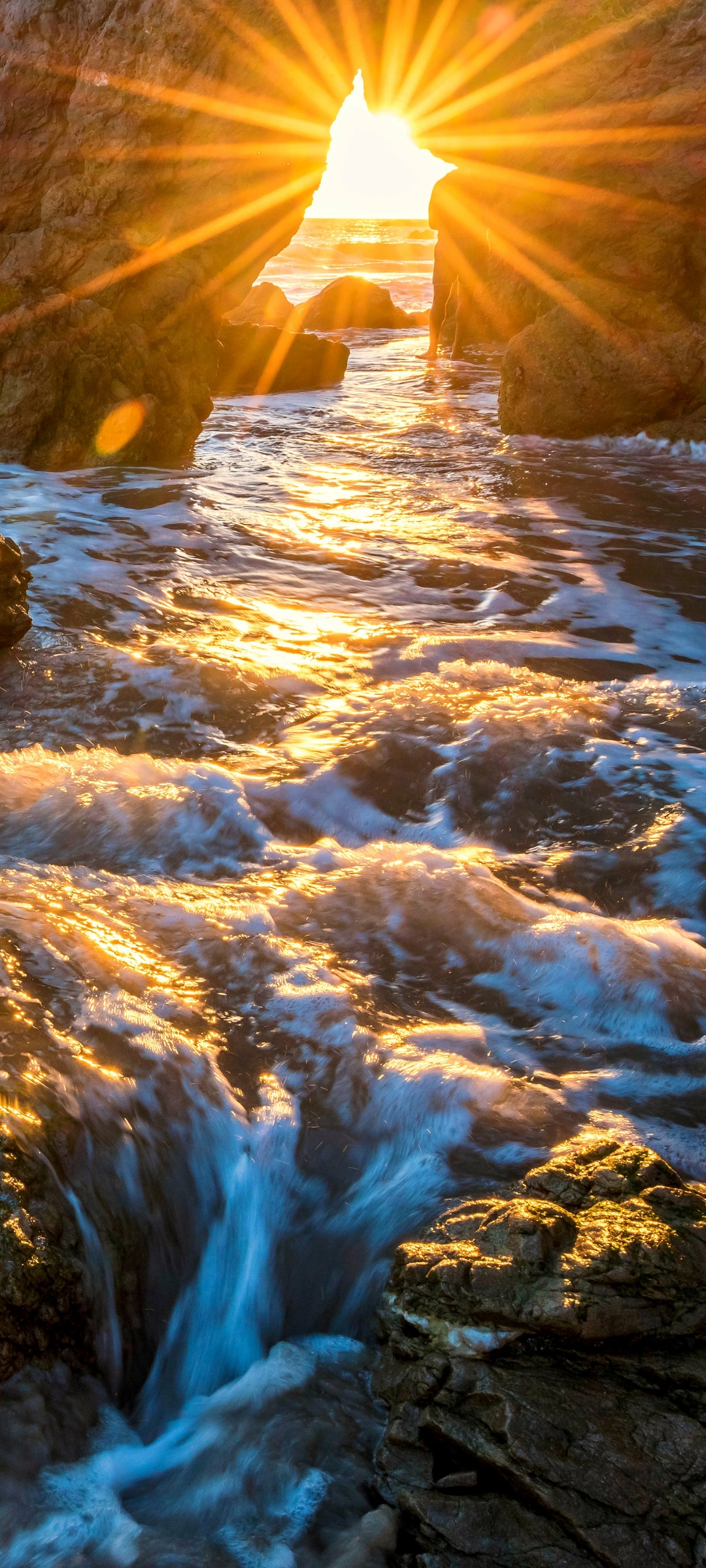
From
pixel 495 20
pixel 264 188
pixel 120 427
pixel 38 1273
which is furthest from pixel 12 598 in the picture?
pixel 495 20

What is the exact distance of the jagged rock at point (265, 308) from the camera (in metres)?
21.2

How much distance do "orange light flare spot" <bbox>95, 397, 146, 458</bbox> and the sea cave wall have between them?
0.06 ft

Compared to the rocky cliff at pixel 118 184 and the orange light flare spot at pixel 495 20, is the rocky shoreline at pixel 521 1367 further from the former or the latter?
the orange light flare spot at pixel 495 20

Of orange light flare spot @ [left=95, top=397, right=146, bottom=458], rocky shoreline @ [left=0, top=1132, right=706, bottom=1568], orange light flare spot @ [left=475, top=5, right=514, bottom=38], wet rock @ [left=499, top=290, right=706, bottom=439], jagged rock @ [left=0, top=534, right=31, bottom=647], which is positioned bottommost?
rocky shoreline @ [left=0, top=1132, right=706, bottom=1568]

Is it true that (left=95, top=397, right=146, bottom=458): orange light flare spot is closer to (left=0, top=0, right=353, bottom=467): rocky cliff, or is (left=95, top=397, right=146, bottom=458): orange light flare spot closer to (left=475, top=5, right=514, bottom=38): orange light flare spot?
(left=0, top=0, right=353, bottom=467): rocky cliff

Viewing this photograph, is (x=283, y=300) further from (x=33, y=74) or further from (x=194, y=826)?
(x=194, y=826)

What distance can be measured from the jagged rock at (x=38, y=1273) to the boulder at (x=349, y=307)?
2278 cm

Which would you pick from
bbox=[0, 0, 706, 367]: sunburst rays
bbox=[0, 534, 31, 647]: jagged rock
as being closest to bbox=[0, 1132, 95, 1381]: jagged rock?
bbox=[0, 534, 31, 647]: jagged rock

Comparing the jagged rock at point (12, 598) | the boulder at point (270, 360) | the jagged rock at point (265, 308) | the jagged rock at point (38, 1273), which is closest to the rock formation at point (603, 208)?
the boulder at point (270, 360)

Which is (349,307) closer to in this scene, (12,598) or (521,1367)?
(12,598)

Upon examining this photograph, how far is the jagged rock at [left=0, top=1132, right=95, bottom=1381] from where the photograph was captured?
6.41 ft

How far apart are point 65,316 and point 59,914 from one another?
7.70m

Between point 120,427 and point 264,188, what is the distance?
306 centimetres

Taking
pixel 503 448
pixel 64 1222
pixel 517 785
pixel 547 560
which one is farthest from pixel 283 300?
pixel 64 1222
